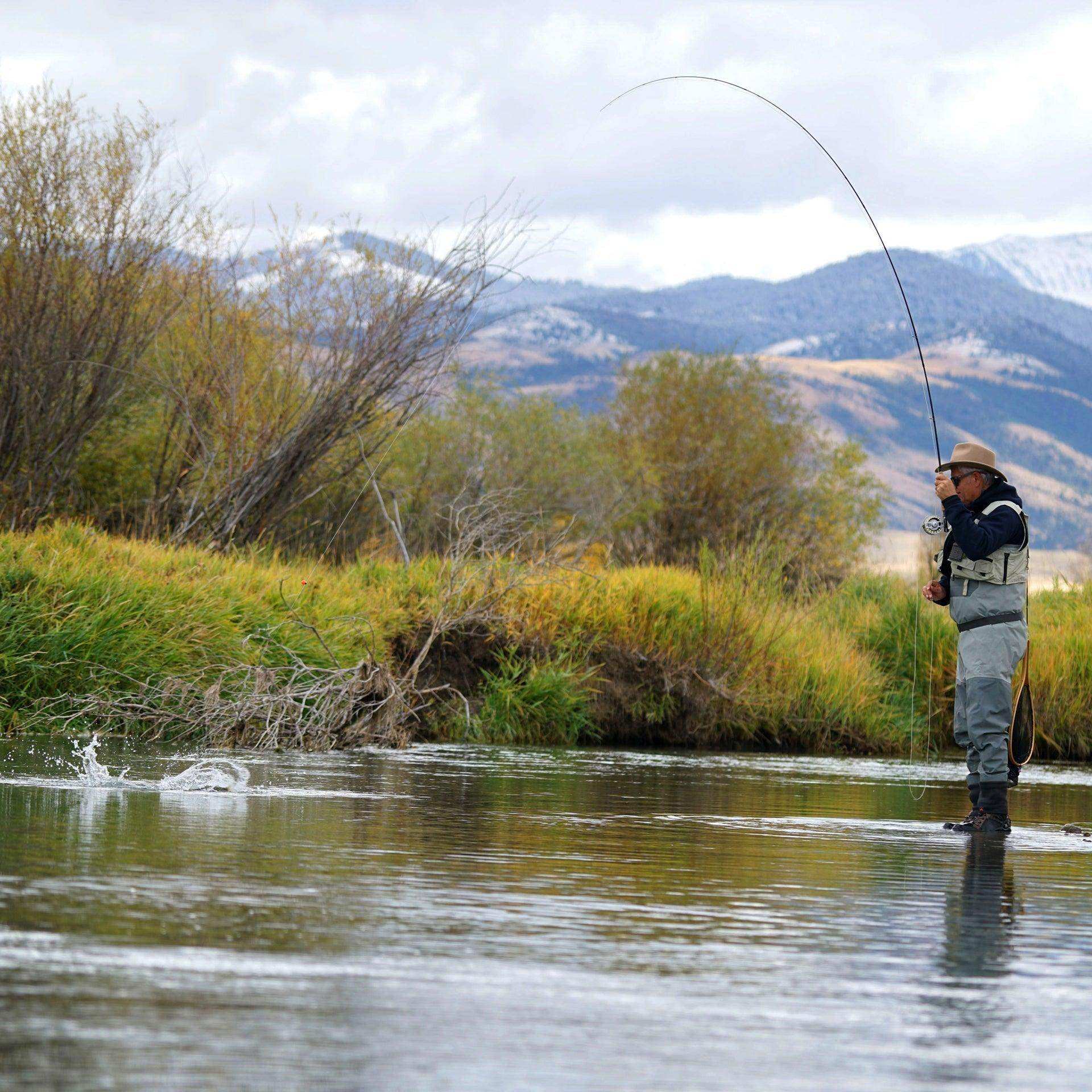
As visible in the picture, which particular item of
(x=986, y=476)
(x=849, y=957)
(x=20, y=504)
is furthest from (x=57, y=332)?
(x=849, y=957)

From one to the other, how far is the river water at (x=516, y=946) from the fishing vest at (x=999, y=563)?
3.90 feet

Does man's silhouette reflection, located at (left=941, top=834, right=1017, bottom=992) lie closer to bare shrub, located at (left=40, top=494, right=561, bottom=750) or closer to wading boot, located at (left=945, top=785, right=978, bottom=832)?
wading boot, located at (left=945, top=785, right=978, bottom=832)

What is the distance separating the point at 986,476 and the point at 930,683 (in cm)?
702

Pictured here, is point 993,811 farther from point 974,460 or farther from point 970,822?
point 974,460

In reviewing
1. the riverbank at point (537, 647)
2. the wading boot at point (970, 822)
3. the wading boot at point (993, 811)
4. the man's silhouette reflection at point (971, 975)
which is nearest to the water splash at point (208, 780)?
the riverbank at point (537, 647)

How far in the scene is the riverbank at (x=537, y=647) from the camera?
12328 mm

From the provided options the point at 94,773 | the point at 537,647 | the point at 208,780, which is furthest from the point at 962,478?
the point at 537,647

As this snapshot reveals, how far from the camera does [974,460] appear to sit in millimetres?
8789

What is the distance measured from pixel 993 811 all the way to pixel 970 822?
0.61ft

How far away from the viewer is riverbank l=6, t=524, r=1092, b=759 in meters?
12.3

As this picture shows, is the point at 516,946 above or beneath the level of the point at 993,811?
beneath

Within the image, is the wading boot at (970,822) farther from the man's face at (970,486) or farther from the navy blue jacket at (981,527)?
the man's face at (970,486)

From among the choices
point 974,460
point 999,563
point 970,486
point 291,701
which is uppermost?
point 974,460

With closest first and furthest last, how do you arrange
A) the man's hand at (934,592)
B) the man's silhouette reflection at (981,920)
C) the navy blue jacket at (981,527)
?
the man's silhouette reflection at (981,920)
the navy blue jacket at (981,527)
the man's hand at (934,592)
